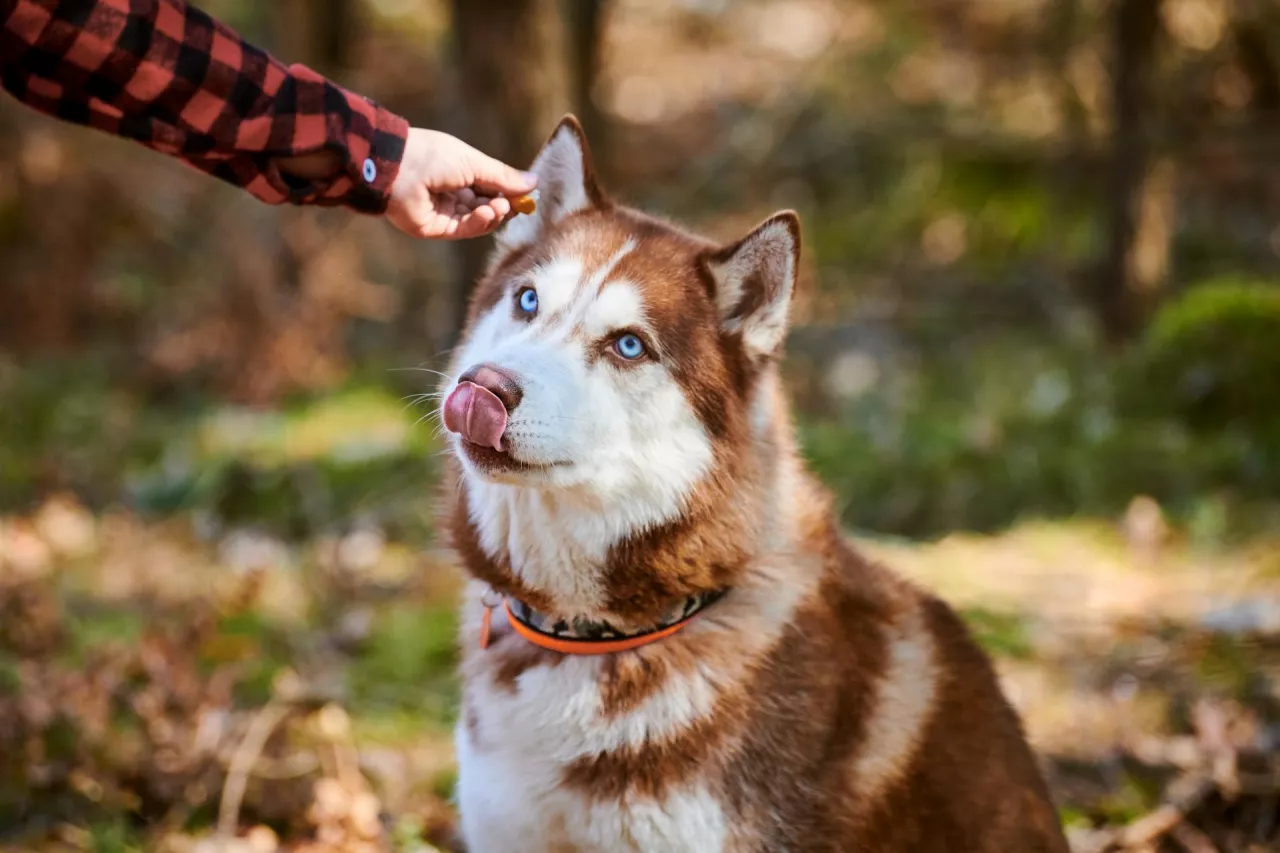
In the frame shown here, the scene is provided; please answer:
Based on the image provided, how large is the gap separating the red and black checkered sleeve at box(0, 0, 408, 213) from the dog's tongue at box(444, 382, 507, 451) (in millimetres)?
631

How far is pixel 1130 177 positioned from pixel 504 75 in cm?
395

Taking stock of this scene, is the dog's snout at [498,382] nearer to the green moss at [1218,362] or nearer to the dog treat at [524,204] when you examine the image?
the dog treat at [524,204]

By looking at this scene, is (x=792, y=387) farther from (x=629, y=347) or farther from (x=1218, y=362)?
(x=629, y=347)

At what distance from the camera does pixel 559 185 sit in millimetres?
2932

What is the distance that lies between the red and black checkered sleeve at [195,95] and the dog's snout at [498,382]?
0.59m

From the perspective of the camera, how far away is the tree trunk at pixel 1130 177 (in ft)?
24.0

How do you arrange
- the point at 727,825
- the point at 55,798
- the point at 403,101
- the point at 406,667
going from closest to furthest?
the point at 727,825, the point at 55,798, the point at 406,667, the point at 403,101

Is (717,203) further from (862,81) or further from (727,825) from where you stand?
(727,825)

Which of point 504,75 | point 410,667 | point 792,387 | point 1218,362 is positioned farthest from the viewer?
point 792,387

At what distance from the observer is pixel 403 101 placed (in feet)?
41.3

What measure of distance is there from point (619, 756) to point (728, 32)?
1252 cm

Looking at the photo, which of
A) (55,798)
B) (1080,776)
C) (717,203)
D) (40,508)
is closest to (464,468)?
(55,798)

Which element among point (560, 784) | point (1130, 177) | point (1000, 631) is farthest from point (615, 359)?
point (1130, 177)

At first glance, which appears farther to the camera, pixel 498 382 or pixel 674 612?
pixel 674 612
